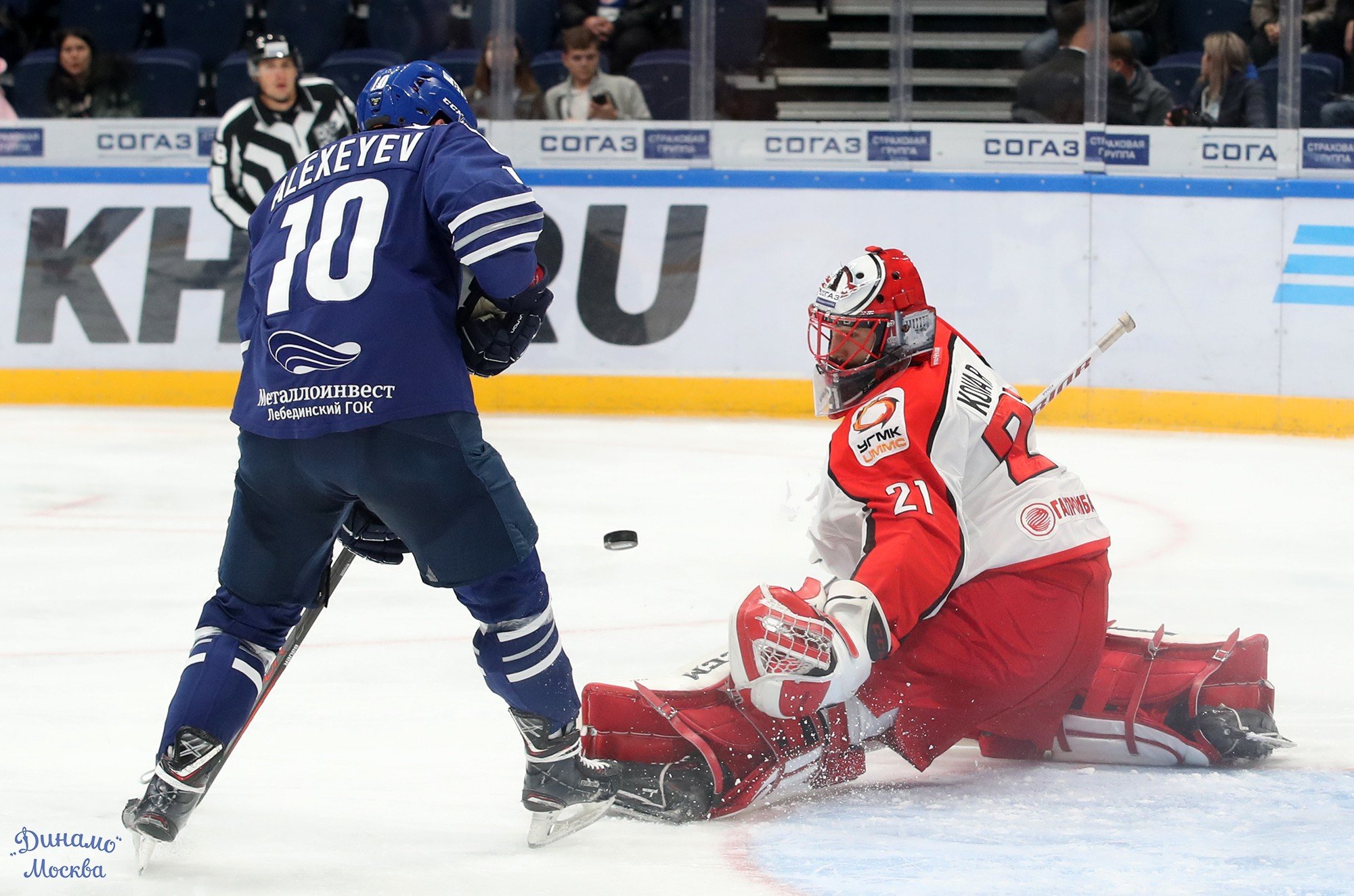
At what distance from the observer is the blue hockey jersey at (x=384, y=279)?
236cm

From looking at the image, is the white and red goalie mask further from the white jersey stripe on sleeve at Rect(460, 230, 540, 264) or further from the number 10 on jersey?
the number 10 on jersey

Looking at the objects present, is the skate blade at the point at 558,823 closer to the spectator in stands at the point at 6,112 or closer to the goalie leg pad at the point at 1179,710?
the goalie leg pad at the point at 1179,710

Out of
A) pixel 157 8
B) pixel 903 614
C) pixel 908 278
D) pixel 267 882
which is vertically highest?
pixel 157 8

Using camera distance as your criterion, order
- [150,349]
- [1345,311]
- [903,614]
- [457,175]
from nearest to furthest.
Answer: [457,175] → [903,614] → [1345,311] → [150,349]

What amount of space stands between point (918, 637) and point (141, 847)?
1254mm

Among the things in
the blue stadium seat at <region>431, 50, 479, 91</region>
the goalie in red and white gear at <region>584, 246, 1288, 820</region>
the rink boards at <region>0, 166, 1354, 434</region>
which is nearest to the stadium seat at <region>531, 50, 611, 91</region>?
the blue stadium seat at <region>431, 50, 479, 91</region>

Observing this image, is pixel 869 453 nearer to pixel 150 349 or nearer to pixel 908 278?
pixel 908 278

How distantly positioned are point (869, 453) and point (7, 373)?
6375 millimetres

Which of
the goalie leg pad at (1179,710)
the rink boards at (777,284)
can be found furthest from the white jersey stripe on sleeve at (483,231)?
the rink boards at (777,284)

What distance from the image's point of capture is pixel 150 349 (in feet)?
26.2

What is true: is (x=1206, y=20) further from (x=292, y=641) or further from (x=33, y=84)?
(x=292, y=641)

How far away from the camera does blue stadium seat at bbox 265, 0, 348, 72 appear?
28.0 feet

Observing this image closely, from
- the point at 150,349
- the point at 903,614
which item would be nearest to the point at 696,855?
the point at 903,614

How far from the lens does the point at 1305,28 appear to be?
7375 millimetres
